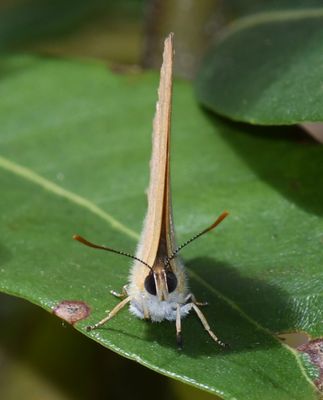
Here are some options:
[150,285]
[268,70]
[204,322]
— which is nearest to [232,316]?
[204,322]

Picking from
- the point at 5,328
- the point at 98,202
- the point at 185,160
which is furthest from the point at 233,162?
the point at 5,328

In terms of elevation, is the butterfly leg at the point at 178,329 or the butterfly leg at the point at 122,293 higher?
the butterfly leg at the point at 178,329

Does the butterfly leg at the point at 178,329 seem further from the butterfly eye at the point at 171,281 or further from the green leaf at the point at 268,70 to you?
the green leaf at the point at 268,70

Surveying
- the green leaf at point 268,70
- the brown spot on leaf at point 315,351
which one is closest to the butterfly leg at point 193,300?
the brown spot on leaf at point 315,351

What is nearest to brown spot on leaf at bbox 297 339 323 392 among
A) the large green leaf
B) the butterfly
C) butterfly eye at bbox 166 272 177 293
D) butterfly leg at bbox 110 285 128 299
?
the large green leaf

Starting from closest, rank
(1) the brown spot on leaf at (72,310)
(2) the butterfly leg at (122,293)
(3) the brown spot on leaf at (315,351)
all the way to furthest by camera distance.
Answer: (3) the brown spot on leaf at (315,351), (1) the brown spot on leaf at (72,310), (2) the butterfly leg at (122,293)

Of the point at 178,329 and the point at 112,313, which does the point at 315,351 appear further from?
the point at 112,313
